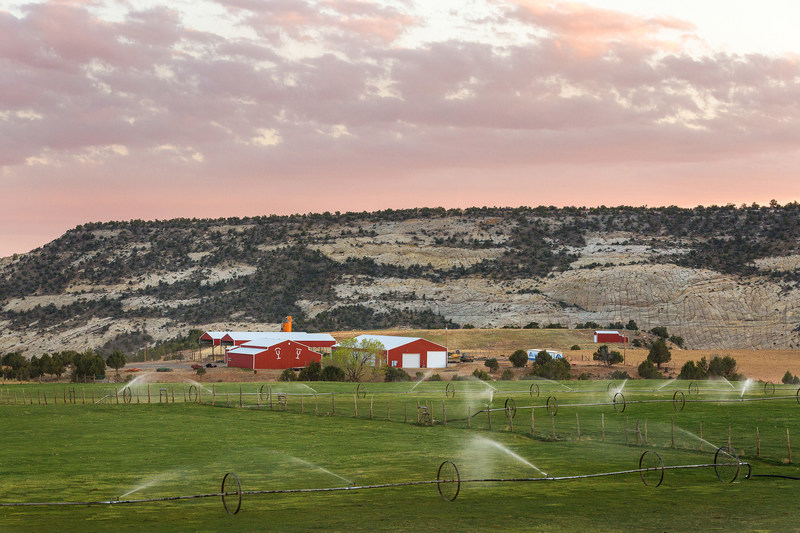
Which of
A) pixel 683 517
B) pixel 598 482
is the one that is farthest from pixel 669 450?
pixel 683 517

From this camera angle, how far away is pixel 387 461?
1640 inches

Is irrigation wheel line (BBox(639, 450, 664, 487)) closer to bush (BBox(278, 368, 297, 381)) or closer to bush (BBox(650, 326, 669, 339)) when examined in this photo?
bush (BBox(278, 368, 297, 381))

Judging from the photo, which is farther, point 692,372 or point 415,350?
point 415,350

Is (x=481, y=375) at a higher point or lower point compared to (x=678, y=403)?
higher

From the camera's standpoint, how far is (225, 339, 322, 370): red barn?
398 feet

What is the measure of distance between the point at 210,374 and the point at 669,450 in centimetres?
7893

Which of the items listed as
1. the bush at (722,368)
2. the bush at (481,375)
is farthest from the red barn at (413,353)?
the bush at (722,368)

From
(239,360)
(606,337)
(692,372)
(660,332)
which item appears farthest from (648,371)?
(239,360)

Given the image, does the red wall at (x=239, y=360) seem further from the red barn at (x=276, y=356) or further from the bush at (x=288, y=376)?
the bush at (x=288, y=376)

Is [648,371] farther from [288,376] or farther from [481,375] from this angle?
[288,376]

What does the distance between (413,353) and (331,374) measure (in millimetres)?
21752

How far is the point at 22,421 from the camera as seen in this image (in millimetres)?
57438

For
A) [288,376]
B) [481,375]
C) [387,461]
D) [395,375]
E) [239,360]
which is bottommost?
[387,461]

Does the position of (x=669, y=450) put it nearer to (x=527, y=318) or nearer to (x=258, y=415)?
(x=258, y=415)
